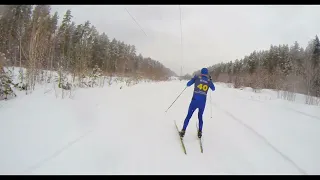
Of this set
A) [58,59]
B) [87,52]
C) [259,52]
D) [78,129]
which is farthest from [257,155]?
[259,52]

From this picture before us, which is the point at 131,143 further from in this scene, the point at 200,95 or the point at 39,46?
the point at 39,46

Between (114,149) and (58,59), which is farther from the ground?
(58,59)

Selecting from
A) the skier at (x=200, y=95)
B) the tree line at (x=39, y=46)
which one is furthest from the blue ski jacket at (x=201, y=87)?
the tree line at (x=39, y=46)

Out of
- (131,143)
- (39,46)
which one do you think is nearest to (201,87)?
(131,143)

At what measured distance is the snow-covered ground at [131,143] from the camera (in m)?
3.37

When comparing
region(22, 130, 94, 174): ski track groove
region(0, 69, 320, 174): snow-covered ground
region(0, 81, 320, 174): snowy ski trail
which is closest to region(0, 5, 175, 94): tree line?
region(0, 69, 320, 174): snow-covered ground

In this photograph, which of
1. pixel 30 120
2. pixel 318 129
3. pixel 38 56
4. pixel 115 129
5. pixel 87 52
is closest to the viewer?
pixel 30 120

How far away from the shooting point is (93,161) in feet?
11.4

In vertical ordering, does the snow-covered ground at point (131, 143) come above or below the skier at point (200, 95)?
below

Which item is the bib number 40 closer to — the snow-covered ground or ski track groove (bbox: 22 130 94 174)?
the snow-covered ground

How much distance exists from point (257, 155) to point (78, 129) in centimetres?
418

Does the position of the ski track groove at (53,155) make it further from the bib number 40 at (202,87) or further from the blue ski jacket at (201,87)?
the bib number 40 at (202,87)
